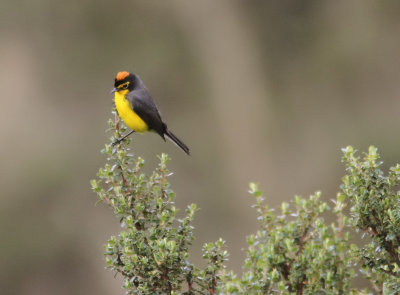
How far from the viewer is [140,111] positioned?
382 cm

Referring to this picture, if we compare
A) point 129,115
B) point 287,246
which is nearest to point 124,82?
point 129,115

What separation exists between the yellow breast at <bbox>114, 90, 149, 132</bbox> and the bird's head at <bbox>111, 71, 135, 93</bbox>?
0.11 feet

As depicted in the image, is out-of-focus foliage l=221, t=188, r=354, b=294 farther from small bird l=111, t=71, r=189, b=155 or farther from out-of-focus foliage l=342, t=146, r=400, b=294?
small bird l=111, t=71, r=189, b=155

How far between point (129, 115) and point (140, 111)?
2.5 inches

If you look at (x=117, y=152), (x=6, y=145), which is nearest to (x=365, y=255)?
(x=117, y=152)

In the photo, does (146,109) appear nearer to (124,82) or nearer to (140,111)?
(140,111)

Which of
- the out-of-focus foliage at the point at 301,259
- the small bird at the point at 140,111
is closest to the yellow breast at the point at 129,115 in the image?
the small bird at the point at 140,111

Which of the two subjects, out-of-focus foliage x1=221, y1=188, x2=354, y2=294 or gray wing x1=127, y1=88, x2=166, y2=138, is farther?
gray wing x1=127, y1=88, x2=166, y2=138

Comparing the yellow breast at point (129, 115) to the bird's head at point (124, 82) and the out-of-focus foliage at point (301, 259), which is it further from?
the out-of-focus foliage at point (301, 259)

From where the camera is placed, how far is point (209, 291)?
8.09ft

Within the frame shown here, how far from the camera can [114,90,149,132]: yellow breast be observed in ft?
12.6

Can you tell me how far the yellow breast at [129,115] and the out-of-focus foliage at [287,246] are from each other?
1.25 m

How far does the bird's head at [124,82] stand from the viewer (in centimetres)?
393

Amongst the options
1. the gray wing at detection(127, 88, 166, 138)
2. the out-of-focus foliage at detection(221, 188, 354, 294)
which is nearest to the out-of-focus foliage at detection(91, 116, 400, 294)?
the out-of-focus foliage at detection(221, 188, 354, 294)
